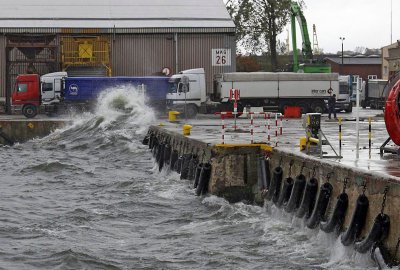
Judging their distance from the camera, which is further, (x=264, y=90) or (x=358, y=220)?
(x=264, y=90)

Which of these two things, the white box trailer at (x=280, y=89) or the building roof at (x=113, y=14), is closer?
the white box trailer at (x=280, y=89)

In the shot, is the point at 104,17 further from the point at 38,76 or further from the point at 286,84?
the point at 286,84

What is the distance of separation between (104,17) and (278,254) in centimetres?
5169

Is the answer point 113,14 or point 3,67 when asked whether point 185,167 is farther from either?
point 113,14

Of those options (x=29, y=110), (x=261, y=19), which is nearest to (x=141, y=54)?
(x=29, y=110)

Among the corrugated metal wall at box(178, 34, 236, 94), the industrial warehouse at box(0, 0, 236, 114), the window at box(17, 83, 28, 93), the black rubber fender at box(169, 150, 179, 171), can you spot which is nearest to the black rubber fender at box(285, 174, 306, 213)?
the black rubber fender at box(169, 150, 179, 171)

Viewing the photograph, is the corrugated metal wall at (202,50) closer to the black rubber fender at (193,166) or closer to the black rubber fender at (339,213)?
the black rubber fender at (193,166)

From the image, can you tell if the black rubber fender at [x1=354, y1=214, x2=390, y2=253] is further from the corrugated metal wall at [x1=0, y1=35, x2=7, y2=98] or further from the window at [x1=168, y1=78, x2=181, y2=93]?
the corrugated metal wall at [x1=0, y1=35, x2=7, y2=98]

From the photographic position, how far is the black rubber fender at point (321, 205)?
19.4 metres

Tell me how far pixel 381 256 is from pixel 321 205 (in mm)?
3516

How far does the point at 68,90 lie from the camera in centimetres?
5916

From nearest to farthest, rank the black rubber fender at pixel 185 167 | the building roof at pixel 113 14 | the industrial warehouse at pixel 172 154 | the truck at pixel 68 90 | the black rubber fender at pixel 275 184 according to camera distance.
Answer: the industrial warehouse at pixel 172 154 < the black rubber fender at pixel 275 184 < the black rubber fender at pixel 185 167 < the truck at pixel 68 90 < the building roof at pixel 113 14

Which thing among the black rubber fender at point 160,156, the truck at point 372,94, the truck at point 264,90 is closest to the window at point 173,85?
the truck at point 264,90

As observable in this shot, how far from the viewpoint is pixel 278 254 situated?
1912cm
